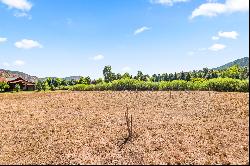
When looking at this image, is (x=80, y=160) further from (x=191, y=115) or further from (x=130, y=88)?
(x=130, y=88)

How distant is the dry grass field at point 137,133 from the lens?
24062mm

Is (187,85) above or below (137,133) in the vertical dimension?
above

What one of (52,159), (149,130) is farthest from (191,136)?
(52,159)

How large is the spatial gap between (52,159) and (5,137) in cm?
935

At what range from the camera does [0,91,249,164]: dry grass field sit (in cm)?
2406

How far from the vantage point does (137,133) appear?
Result: 29109 mm

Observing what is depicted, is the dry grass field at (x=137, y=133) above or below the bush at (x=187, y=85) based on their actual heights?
below

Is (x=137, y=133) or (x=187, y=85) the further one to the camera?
(x=187, y=85)

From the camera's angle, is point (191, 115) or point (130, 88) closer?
point (191, 115)

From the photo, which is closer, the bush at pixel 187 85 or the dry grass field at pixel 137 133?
the dry grass field at pixel 137 133

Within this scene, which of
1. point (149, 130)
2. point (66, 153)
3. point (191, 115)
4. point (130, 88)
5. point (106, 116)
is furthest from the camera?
point (130, 88)

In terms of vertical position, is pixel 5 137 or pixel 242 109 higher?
pixel 242 109

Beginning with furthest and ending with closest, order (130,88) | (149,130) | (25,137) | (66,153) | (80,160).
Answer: (130,88) → (25,137) → (149,130) → (66,153) → (80,160)

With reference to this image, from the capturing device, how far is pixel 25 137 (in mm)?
31969
